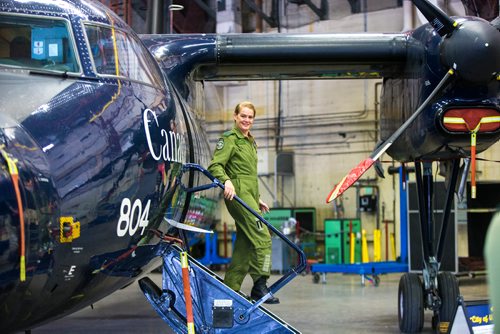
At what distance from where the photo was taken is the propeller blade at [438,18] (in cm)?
639

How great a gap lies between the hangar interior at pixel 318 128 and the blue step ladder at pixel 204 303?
1149 centimetres

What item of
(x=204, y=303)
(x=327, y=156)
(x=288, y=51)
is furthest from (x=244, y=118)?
(x=327, y=156)

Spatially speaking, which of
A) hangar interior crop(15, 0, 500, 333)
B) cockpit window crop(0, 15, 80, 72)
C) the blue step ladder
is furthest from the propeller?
hangar interior crop(15, 0, 500, 333)

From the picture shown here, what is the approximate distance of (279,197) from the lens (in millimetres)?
19094

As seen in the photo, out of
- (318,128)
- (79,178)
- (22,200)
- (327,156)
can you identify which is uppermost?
(318,128)

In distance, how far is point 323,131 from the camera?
1859 cm

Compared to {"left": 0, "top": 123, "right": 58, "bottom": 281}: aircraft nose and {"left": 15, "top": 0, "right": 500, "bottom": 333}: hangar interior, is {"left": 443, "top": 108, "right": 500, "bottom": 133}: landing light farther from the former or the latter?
{"left": 15, "top": 0, "right": 500, "bottom": 333}: hangar interior

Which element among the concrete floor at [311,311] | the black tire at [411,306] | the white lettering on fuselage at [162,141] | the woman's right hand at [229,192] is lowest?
the concrete floor at [311,311]

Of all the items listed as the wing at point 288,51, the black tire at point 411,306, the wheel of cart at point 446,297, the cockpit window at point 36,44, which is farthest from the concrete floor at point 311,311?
the cockpit window at point 36,44

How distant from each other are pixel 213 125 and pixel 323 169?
3.69 meters

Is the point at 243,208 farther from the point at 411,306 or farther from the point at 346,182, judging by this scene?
the point at 411,306

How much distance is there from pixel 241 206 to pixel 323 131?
13090mm

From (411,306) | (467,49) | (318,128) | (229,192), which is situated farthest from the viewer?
(318,128)

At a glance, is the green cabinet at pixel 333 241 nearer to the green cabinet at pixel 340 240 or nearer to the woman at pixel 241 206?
the green cabinet at pixel 340 240
